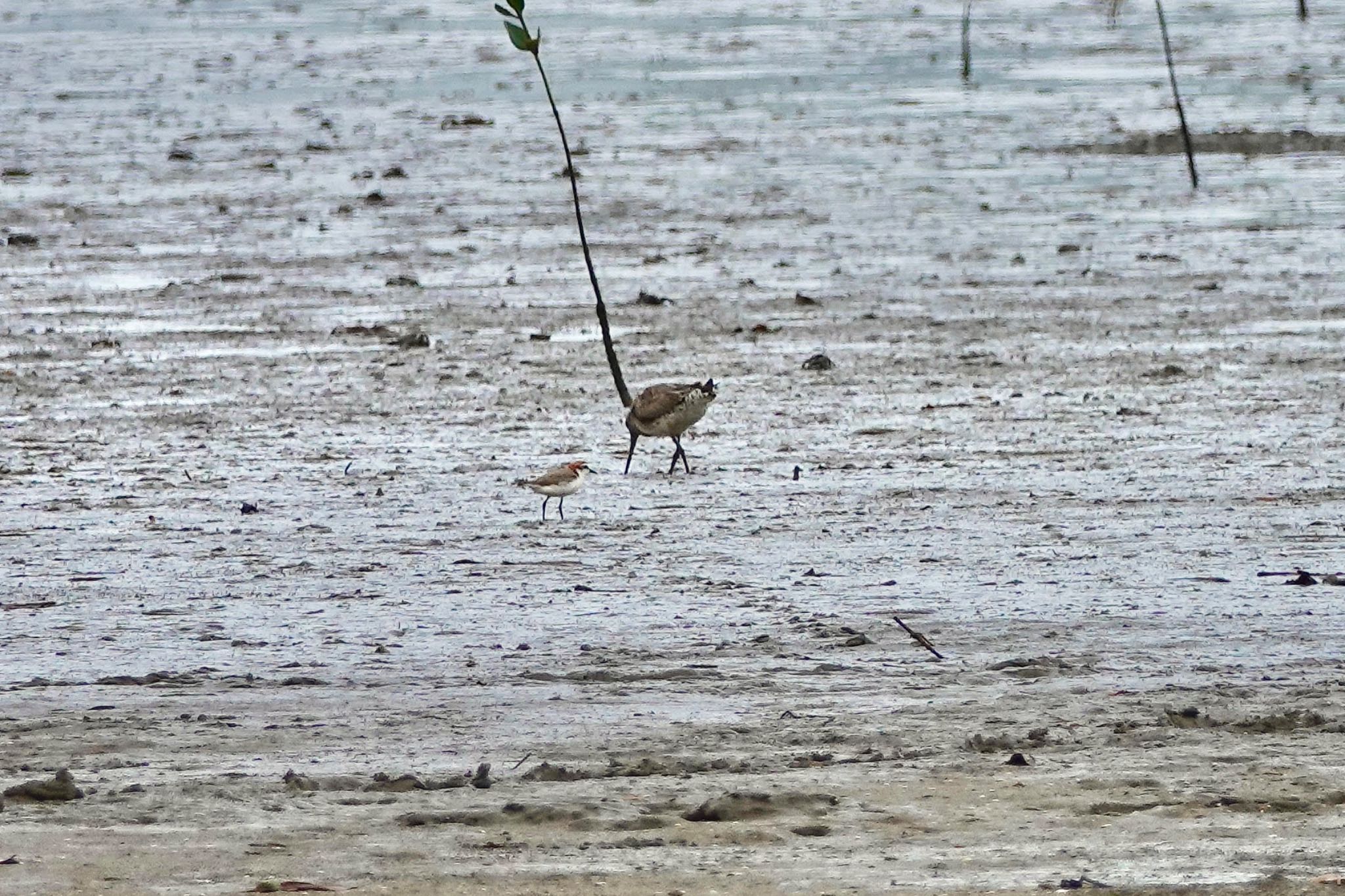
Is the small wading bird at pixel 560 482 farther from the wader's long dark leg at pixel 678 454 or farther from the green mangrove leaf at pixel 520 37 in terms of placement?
the green mangrove leaf at pixel 520 37

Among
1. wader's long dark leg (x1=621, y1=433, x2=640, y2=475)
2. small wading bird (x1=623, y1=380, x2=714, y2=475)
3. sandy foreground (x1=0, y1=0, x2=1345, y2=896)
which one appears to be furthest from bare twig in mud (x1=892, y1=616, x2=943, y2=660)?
wader's long dark leg (x1=621, y1=433, x2=640, y2=475)

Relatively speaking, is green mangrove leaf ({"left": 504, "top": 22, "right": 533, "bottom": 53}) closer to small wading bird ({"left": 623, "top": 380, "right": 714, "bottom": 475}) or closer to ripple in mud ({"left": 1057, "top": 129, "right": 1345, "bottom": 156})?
small wading bird ({"left": 623, "top": 380, "right": 714, "bottom": 475})

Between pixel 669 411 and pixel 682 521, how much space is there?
95cm

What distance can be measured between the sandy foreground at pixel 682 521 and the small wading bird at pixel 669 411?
21cm

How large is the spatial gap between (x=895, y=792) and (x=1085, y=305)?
10.3 m

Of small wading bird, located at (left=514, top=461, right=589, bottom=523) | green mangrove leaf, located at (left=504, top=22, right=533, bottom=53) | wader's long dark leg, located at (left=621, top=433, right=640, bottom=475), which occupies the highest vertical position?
green mangrove leaf, located at (left=504, top=22, right=533, bottom=53)

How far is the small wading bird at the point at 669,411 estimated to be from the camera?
11.1m

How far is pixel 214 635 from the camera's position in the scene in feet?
26.9

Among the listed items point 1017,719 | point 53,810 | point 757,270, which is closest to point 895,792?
point 1017,719

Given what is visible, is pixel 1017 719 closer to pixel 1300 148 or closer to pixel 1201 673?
pixel 1201 673

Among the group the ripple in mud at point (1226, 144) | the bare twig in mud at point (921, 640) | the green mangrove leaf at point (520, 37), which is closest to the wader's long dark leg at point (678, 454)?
the green mangrove leaf at point (520, 37)

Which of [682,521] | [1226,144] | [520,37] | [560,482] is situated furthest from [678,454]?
[1226,144]

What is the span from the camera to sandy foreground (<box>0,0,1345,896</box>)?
596cm

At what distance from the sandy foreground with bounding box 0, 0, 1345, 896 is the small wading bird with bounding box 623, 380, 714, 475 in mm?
212
